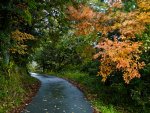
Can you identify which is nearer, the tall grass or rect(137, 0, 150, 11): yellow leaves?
the tall grass

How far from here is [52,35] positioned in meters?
24.3

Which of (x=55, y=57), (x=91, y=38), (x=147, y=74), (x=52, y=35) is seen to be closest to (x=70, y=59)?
(x=55, y=57)

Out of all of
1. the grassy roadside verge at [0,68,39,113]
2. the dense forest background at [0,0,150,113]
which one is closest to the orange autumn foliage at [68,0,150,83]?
the dense forest background at [0,0,150,113]

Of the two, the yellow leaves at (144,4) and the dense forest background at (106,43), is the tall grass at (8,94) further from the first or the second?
the yellow leaves at (144,4)

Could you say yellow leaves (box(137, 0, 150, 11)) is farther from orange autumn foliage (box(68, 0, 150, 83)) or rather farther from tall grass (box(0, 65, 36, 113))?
tall grass (box(0, 65, 36, 113))

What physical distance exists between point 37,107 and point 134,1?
26.4 feet

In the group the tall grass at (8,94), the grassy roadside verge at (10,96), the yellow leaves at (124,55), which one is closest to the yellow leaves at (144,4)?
the yellow leaves at (124,55)

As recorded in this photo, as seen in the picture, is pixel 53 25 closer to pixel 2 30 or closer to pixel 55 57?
pixel 2 30

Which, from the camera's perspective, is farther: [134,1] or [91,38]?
[91,38]

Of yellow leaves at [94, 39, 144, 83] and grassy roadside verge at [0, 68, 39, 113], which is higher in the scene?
yellow leaves at [94, 39, 144, 83]

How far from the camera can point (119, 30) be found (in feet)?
50.3

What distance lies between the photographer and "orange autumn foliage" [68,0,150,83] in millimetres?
13584

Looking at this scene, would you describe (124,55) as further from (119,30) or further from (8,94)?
(8,94)

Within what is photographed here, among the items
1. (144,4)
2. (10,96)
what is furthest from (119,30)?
(10,96)
